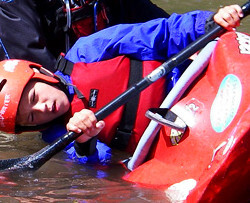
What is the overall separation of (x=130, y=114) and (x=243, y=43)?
71 cm

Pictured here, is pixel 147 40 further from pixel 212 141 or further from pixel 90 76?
pixel 212 141

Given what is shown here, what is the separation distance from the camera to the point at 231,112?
215cm

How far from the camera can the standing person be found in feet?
11.2

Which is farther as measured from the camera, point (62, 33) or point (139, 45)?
point (62, 33)

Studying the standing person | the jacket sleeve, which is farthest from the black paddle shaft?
the standing person

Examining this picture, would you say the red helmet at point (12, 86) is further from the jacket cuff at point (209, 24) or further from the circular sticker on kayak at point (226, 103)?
the circular sticker on kayak at point (226, 103)

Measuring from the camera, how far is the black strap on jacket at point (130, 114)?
9.27 feet

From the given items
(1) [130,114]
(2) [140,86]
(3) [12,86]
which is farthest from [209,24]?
(3) [12,86]

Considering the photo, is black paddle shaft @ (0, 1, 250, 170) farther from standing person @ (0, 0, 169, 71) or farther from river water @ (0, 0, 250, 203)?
standing person @ (0, 0, 169, 71)

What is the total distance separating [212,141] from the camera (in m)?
2.22

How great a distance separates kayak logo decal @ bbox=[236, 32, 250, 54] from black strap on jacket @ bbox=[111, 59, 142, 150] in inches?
23.2

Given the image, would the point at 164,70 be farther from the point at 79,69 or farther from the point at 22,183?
the point at 22,183

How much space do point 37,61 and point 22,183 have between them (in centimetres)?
108

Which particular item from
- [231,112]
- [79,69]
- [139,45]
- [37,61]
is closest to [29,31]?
[37,61]
